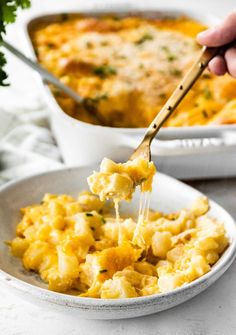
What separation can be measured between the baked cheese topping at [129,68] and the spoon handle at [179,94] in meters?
0.36

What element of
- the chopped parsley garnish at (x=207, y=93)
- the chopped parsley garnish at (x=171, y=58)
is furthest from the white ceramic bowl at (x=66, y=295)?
the chopped parsley garnish at (x=171, y=58)

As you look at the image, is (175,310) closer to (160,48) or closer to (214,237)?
(214,237)

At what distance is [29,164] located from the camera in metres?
2.46

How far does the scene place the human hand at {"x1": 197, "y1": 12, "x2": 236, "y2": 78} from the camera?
2139 millimetres

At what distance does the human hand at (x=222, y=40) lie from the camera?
2139mm

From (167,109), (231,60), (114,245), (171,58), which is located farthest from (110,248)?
(171,58)

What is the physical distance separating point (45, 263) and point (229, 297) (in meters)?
0.48

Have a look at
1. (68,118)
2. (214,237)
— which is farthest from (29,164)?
(214,237)

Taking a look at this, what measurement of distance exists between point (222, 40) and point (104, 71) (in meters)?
0.66

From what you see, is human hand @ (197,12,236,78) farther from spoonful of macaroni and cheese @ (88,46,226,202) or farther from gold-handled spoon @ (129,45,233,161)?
spoonful of macaroni and cheese @ (88,46,226,202)

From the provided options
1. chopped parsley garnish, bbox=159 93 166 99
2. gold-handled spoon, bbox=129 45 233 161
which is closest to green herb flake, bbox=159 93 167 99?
chopped parsley garnish, bbox=159 93 166 99

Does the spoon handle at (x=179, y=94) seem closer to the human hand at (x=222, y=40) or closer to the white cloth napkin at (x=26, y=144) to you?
the human hand at (x=222, y=40)

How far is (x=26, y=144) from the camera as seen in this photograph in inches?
101

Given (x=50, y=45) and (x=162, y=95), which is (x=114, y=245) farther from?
(x=50, y=45)
